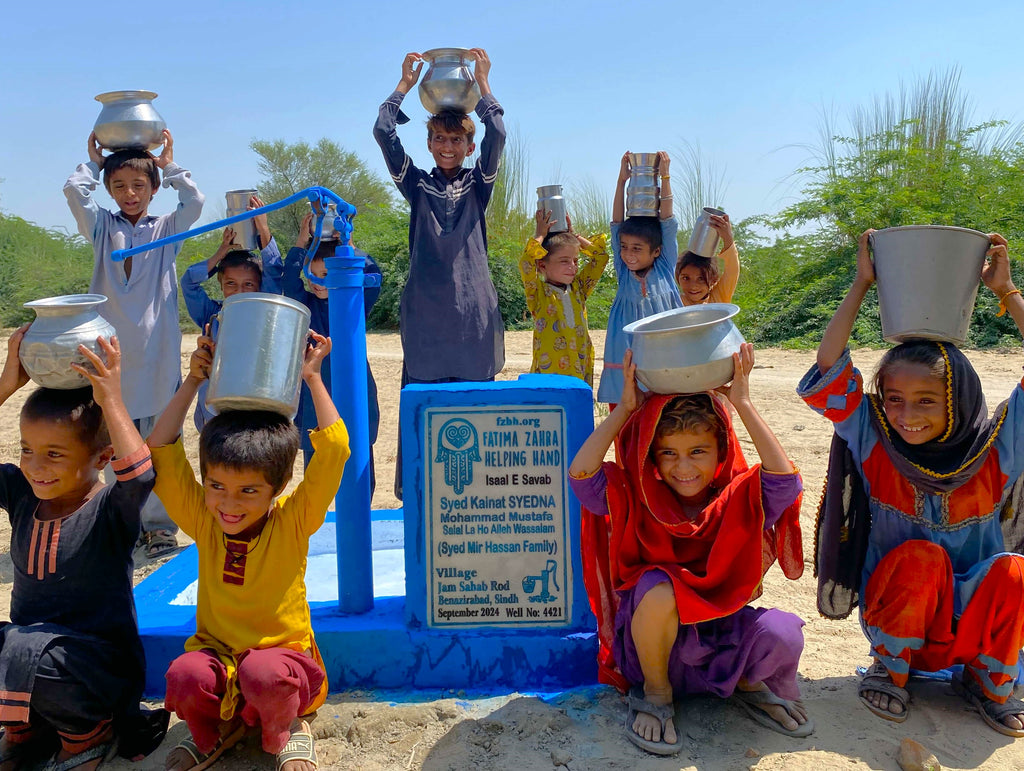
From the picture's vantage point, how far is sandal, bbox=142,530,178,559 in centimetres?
445

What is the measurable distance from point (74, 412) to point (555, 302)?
2788mm

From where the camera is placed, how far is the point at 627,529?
275cm

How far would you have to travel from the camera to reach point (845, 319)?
9.18ft

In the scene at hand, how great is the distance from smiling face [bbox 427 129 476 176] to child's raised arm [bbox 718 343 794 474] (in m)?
2.03

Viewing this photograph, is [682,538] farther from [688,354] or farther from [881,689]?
[881,689]

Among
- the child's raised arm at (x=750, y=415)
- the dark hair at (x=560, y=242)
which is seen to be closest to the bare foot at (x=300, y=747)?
the child's raised arm at (x=750, y=415)

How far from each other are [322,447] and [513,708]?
104 centimetres

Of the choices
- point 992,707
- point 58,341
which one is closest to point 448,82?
point 58,341

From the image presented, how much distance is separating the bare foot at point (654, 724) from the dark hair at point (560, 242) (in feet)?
8.91

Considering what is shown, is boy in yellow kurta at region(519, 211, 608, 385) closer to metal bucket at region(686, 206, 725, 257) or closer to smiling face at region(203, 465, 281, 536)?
metal bucket at region(686, 206, 725, 257)

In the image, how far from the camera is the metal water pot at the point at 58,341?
249cm

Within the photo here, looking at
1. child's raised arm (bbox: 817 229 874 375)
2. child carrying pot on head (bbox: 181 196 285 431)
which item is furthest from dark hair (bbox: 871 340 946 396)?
child carrying pot on head (bbox: 181 196 285 431)

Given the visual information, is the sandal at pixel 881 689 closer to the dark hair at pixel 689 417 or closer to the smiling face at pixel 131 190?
the dark hair at pixel 689 417

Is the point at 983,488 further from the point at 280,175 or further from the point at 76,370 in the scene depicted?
the point at 280,175
